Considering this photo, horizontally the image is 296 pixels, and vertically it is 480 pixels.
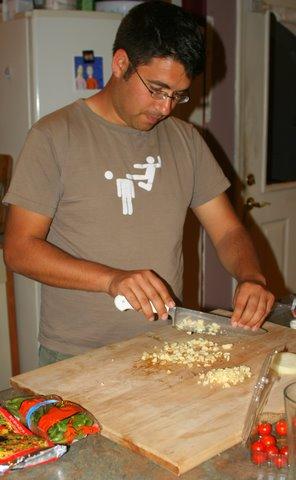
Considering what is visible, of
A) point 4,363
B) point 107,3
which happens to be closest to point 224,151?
point 107,3

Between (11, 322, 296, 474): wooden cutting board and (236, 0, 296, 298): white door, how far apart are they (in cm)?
178

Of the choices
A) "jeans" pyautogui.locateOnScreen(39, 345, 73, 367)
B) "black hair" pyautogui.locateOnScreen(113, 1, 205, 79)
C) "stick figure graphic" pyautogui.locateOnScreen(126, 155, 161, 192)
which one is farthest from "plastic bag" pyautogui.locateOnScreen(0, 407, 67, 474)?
"black hair" pyautogui.locateOnScreen(113, 1, 205, 79)

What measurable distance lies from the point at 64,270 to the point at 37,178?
0.22 m

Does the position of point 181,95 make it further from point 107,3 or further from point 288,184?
point 288,184

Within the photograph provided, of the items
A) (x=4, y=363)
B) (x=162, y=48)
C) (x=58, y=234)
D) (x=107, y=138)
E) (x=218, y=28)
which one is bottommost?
(x=4, y=363)

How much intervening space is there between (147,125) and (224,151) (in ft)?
5.27

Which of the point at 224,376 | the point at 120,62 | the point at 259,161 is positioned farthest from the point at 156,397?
the point at 259,161

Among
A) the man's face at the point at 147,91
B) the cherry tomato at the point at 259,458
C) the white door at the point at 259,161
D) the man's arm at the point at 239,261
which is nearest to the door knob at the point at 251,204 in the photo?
the white door at the point at 259,161

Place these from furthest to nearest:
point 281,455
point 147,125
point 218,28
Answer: point 218,28
point 147,125
point 281,455

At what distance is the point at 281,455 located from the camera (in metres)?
0.90

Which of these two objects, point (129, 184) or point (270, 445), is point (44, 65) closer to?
point (129, 184)

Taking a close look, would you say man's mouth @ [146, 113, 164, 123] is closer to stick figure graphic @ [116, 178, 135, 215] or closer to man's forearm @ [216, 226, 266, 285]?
stick figure graphic @ [116, 178, 135, 215]

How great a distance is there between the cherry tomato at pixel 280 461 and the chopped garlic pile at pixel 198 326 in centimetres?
54

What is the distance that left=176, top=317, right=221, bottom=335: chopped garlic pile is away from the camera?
144 cm
